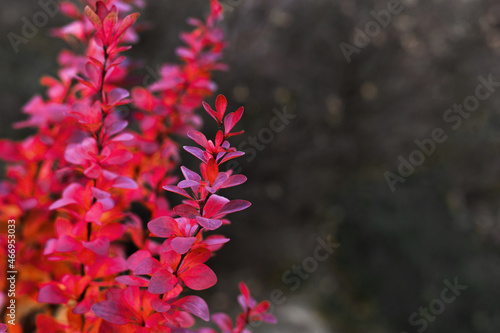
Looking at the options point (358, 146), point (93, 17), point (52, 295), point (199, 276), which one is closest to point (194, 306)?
point (199, 276)

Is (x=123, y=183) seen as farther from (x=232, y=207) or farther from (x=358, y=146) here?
(x=358, y=146)

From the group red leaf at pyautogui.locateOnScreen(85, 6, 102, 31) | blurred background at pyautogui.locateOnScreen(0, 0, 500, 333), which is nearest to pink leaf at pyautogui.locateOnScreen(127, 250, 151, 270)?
red leaf at pyautogui.locateOnScreen(85, 6, 102, 31)

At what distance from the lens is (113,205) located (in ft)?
2.20

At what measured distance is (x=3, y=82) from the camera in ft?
7.19

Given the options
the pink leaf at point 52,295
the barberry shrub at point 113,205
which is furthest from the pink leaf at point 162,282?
the pink leaf at point 52,295

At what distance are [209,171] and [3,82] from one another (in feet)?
7.22

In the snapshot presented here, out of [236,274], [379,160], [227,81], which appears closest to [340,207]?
[379,160]

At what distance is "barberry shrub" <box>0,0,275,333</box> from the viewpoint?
1.82 feet

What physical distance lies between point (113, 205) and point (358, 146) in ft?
6.89

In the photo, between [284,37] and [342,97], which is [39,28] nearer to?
[284,37]

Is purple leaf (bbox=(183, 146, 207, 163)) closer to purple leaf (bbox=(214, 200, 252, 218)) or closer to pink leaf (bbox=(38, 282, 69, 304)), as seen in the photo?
purple leaf (bbox=(214, 200, 252, 218))

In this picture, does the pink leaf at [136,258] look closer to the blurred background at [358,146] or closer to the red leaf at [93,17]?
the red leaf at [93,17]

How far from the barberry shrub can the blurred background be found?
4.08ft

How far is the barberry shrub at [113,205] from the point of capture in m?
0.56
